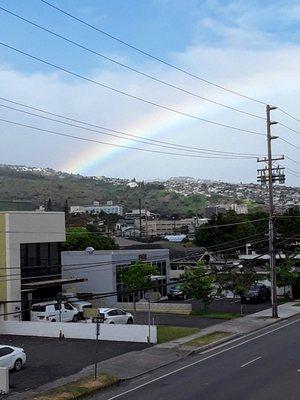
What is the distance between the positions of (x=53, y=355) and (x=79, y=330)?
4.68m

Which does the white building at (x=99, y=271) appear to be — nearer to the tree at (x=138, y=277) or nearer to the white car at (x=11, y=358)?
the tree at (x=138, y=277)

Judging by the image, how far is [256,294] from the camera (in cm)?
5175

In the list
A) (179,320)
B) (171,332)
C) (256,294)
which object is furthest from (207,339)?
(256,294)

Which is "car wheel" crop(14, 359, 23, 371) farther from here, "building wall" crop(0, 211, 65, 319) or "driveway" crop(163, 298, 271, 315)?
"driveway" crop(163, 298, 271, 315)

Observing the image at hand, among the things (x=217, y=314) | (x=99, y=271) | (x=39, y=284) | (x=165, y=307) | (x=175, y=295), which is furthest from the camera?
(x=175, y=295)

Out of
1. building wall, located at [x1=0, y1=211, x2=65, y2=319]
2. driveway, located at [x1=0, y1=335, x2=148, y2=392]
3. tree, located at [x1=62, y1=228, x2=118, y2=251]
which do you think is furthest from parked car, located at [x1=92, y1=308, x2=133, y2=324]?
tree, located at [x1=62, y1=228, x2=118, y2=251]

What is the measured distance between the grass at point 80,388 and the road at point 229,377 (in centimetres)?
45

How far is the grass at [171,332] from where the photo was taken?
33375 mm

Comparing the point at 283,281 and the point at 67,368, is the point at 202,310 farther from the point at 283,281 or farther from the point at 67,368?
the point at 67,368

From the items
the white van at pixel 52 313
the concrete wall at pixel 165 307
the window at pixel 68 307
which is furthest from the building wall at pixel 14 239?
the concrete wall at pixel 165 307

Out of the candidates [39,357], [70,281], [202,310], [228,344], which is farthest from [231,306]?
[39,357]

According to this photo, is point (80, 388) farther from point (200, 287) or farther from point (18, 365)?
point (200, 287)

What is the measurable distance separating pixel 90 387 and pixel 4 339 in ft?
46.4

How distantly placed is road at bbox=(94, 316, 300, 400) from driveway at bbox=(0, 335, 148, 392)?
3461mm
